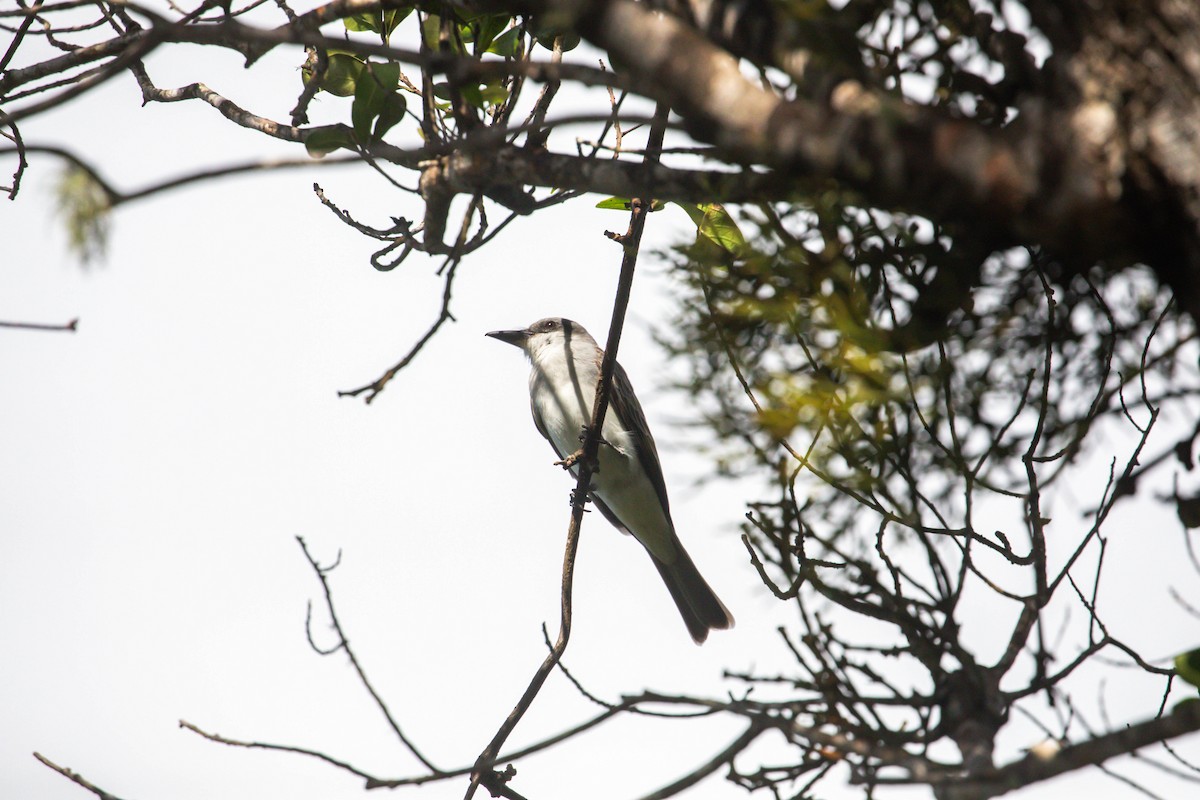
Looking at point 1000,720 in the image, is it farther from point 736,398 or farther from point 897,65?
point 897,65

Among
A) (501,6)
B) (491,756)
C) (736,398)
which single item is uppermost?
(501,6)

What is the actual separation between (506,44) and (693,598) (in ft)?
15.0

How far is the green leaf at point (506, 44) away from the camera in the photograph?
3605mm

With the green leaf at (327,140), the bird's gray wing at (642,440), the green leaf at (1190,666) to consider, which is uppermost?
the bird's gray wing at (642,440)

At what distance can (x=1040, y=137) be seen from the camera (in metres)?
1.65

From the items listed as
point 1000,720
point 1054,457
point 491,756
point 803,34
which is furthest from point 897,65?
point 491,756

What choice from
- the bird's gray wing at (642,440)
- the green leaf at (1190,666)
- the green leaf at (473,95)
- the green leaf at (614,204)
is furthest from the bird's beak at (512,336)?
the green leaf at (1190,666)

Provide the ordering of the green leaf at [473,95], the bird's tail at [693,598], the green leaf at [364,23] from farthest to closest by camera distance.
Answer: the bird's tail at [693,598]
the green leaf at [364,23]
the green leaf at [473,95]

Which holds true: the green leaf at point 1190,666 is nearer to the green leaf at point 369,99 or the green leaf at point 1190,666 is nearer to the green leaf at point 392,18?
the green leaf at point 369,99

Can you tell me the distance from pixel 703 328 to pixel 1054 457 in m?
1.07

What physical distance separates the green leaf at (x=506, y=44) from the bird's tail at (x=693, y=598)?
4468mm

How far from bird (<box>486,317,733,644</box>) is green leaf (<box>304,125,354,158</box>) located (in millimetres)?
3640

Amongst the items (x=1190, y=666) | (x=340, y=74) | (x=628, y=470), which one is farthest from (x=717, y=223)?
(x=628, y=470)

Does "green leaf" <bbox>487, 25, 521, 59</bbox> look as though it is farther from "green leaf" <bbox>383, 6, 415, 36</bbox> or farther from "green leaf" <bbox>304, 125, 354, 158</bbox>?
"green leaf" <bbox>304, 125, 354, 158</bbox>
